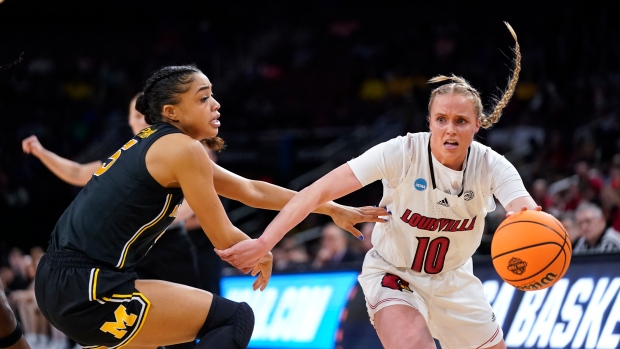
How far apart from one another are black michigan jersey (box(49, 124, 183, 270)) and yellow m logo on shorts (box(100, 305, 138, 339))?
0.71 ft

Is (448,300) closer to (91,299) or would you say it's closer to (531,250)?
(531,250)

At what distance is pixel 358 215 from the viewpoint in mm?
4676

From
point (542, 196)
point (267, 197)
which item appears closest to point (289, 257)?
point (542, 196)

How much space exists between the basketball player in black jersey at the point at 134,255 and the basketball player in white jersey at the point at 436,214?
2.70ft

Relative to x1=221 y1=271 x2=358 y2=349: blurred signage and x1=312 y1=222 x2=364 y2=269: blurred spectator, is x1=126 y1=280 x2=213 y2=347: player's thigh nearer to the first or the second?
x1=221 y1=271 x2=358 y2=349: blurred signage

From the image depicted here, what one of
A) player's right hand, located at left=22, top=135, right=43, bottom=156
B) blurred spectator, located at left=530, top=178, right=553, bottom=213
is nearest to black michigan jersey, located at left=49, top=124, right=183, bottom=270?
player's right hand, located at left=22, top=135, right=43, bottom=156

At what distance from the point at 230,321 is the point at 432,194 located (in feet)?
4.67

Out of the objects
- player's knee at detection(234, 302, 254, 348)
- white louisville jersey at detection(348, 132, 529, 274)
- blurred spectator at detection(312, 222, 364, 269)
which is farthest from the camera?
blurred spectator at detection(312, 222, 364, 269)

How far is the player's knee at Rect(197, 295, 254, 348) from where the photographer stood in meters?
3.73

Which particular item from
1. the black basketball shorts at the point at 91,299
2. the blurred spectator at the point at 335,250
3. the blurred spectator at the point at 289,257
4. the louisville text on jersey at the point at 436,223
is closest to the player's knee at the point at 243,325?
the black basketball shorts at the point at 91,299

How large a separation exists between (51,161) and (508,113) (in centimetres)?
1029

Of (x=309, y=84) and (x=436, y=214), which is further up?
(x=309, y=84)

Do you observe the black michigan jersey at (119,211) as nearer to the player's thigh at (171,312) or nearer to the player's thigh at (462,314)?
the player's thigh at (171,312)

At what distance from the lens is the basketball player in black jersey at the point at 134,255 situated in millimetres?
3635
